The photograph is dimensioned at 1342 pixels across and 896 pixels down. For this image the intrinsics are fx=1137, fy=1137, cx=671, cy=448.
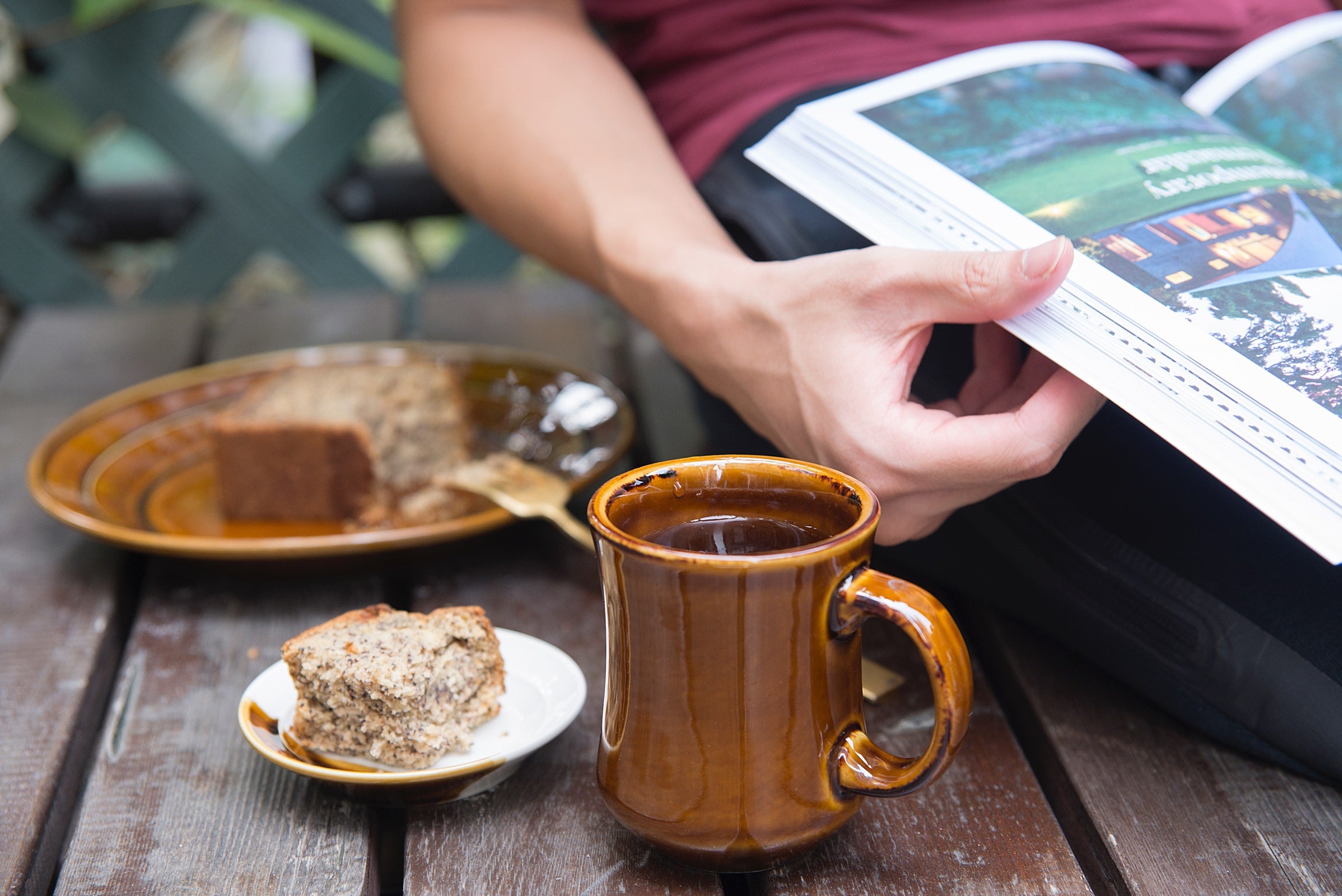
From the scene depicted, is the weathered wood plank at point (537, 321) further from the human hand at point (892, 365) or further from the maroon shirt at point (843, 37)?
the human hand at point (892, 365)

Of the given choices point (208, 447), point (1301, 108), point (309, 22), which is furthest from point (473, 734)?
point (309, 22)

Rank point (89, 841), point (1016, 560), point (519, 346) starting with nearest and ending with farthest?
point (89, 841), point (1016, 560), point (519, 346)

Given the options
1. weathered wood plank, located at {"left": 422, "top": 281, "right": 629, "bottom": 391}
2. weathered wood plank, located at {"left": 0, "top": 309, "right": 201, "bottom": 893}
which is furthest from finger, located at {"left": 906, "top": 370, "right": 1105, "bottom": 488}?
weathered wood plank, located at {"left": 422, "top": 281, "right": 629, "bottom": 391}

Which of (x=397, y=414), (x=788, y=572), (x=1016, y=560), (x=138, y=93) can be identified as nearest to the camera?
(x=788, y=572)

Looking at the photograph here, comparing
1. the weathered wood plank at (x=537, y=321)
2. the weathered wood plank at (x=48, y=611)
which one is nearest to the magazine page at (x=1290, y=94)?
the weathered wood plank at (x=537, y=321)

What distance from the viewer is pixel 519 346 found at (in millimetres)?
1159

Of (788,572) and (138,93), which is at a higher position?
(788,572)

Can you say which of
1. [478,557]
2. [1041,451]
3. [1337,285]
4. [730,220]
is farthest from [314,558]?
[1337,285]

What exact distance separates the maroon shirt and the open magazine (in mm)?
71

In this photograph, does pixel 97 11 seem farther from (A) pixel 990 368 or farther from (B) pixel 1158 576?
(B) pixel 1158 576

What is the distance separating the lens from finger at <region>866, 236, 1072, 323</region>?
48 centimetres

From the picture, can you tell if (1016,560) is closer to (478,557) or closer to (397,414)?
(478,557)

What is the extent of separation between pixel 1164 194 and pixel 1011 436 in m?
0.17

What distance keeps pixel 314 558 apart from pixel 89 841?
211mm
